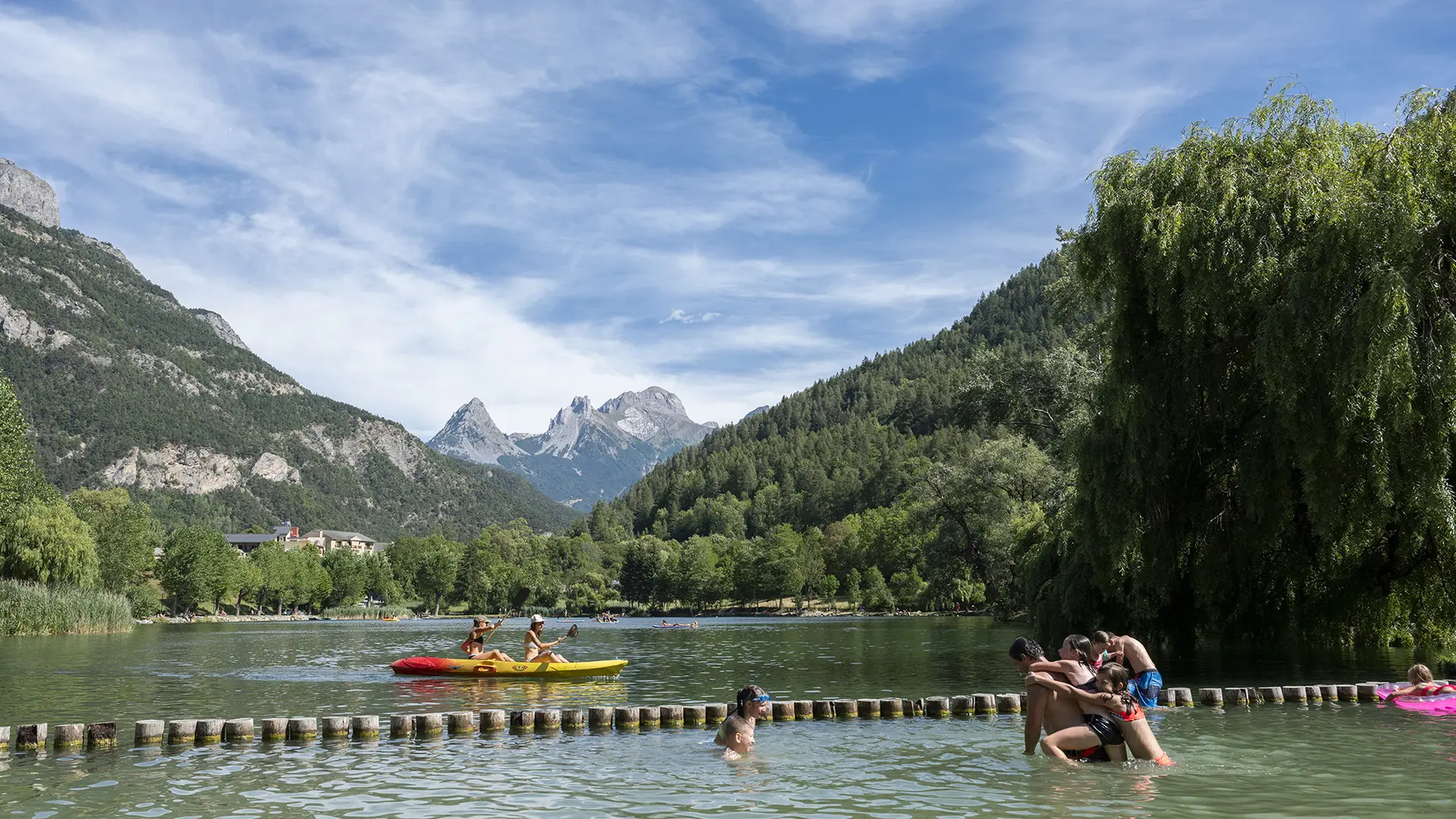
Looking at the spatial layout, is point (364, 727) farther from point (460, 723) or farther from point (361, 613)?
point (361, 613)

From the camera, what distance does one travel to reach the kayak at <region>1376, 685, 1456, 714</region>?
A: 1852cm

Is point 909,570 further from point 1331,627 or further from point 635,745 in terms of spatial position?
point 635,745

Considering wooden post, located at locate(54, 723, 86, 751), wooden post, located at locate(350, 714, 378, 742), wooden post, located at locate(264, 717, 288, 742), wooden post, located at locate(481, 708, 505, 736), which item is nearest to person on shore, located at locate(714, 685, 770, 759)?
wooden post, located at locate(481, 708, 505, 736)

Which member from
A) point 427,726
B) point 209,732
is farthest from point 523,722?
point 209,732

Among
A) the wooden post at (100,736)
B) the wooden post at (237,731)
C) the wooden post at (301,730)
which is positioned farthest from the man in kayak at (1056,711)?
the wooden post at (100,736)

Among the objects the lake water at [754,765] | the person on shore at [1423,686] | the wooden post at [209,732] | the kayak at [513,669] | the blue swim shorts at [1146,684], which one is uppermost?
the blue swim shorts at [1146,684]

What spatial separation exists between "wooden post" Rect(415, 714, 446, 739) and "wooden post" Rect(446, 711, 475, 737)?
8.5 inches

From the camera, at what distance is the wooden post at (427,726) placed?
1727 centimetres

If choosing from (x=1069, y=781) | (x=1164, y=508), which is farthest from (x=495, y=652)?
(x=1069, y=781)

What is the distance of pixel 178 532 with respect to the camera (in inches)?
4572

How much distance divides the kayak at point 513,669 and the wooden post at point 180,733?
13.0 m

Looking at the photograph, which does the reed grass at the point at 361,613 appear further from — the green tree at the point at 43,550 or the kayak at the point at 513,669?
the kayak at the point at 513,669

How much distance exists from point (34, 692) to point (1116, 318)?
2650 centimetres

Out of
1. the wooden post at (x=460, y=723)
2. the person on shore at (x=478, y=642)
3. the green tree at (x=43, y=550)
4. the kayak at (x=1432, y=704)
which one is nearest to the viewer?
the wooden post at (x=460, y=723)
